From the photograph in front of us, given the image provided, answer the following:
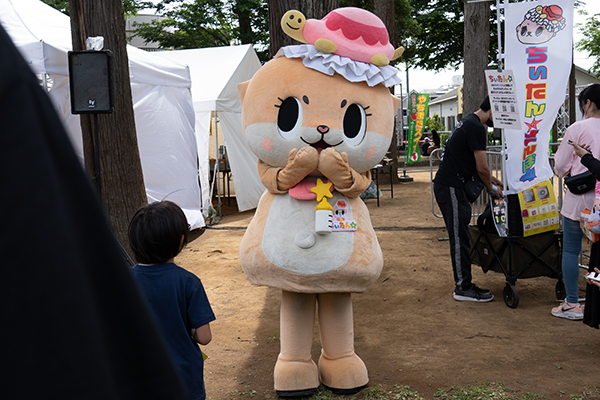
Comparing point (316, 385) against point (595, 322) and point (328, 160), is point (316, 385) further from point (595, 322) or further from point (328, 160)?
point (595, 322)

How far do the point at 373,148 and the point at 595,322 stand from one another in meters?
2.02

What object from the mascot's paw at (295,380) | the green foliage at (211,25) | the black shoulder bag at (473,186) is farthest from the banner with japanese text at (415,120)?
the mascot's paw at (295,380)

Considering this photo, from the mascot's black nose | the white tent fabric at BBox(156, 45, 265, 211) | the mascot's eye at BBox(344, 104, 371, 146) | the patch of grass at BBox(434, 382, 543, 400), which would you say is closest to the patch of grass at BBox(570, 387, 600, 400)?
the patch of grass at BBox(434, 382, 543, 400)

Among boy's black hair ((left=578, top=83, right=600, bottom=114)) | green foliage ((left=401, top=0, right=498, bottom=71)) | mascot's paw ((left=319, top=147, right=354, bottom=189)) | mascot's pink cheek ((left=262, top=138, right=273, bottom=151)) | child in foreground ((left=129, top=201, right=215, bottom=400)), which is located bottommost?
child in foreground ((left=129, top=201, right=215, bottom=400))

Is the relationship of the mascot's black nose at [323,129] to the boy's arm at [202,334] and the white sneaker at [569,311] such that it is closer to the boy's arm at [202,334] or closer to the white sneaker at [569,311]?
the boy's arm at [202,334]

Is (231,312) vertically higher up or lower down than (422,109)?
lower down

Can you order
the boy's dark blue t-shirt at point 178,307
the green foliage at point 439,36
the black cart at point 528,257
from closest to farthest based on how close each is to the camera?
the boy's dark blue t-shirt at point 178,307 → the black cart at point 528,257 → the green foliage at point 439,36

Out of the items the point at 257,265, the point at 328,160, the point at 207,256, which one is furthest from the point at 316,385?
the point at 207,256

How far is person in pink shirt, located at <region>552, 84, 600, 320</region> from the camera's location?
4130mm

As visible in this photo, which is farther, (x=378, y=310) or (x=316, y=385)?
(x=378, y=310)

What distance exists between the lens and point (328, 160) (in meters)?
3.12

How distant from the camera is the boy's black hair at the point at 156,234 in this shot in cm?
215

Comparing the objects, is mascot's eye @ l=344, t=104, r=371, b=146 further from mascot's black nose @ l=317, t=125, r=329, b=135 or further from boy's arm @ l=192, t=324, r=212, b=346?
boy's arm @ l=192, t=324, r=212, b=346

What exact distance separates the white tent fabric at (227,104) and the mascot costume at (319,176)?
7226mm
